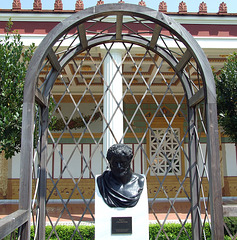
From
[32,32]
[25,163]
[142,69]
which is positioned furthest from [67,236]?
[142,69]

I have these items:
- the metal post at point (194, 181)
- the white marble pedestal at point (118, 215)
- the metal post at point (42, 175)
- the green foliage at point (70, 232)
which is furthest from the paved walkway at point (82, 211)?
the white marble pedestal at point (118, 215)

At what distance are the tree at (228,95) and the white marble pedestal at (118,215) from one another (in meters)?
3.67

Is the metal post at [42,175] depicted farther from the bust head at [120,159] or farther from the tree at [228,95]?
the tree at [228,95]

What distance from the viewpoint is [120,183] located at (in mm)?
2787

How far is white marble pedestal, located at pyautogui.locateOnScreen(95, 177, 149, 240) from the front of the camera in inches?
104

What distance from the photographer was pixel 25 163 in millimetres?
2338

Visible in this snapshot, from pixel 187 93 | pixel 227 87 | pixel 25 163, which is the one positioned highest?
pixel 227 87

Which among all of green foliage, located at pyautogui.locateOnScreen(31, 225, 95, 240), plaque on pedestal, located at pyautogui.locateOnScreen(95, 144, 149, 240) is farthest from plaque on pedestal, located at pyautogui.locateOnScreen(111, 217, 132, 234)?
green foliage, located at pyautogui.locateOnScreen(31, 225, 95, 240)

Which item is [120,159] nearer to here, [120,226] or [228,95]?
[120,226]

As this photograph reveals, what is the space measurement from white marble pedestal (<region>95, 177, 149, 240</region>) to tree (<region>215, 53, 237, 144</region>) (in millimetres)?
3667

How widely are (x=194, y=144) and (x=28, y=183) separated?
2.02 metres

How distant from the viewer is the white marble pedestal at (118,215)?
2.64m

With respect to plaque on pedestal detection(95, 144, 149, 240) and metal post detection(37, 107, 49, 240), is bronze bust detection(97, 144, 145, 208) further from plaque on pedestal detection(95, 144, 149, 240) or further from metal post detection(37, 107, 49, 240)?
metal post detection(37, 107, 49, 240)

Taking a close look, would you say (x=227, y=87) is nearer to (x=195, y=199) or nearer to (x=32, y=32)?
(x=195, y=199)
